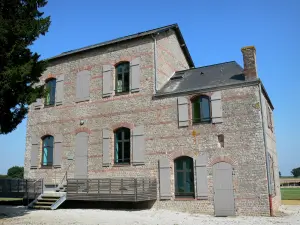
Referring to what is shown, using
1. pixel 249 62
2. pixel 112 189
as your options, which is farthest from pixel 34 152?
pixel 249 62

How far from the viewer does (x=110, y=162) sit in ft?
54.5

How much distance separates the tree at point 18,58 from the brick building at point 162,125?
1.28 m

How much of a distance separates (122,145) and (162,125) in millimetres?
2404

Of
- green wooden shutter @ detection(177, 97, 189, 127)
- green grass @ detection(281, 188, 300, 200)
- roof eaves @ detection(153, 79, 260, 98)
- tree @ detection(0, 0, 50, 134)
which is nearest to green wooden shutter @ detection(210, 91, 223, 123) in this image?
roof eaves @ detection(153, 79, 260, 98)

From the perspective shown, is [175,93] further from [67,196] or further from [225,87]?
[67,196]

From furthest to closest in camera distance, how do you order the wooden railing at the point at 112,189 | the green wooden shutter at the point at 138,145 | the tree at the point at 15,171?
the tree at the point at 15,171 < the green wooden shutter at the point at 138,145 < the wooden railing at the point at 112,189

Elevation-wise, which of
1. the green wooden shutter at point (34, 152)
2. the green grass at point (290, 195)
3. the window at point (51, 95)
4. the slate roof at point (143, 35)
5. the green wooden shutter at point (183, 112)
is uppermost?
the slate roof at point (143, 35)

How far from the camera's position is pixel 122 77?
17.6 m

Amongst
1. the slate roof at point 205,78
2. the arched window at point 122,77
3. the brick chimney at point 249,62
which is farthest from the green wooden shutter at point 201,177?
the arched window at point 122,77

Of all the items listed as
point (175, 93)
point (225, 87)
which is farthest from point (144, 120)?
point (225, 87)

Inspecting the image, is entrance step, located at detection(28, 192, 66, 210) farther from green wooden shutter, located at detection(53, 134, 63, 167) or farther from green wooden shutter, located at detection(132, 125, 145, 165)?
green wooden shutter, located at detection(132, 125, 145, 165)

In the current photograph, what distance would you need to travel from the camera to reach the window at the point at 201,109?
49.1 ft

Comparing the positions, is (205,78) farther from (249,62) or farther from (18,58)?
(18,58)

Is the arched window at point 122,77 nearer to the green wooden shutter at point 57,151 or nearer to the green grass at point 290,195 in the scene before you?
the green wooden shutter at point 57,151
